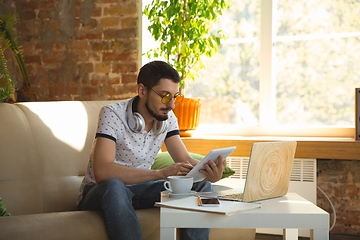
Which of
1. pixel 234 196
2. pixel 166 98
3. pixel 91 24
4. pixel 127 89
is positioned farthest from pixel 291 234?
pixel 91 24

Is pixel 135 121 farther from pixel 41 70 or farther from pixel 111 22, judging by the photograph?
pixel 41 70

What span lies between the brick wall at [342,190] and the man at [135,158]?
1.30m

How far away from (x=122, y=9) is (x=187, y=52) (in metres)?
0.79

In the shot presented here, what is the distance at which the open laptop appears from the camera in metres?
1.06

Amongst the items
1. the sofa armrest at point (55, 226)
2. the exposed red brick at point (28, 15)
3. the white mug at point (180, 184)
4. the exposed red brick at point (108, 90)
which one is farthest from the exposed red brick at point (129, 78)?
the white mug at point (180, 184)

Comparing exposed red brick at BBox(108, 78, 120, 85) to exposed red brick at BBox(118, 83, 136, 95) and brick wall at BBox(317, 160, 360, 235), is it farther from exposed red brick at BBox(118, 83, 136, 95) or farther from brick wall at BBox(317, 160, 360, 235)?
brick wall at BBox(317, 160, 360, 235)

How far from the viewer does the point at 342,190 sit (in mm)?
2547

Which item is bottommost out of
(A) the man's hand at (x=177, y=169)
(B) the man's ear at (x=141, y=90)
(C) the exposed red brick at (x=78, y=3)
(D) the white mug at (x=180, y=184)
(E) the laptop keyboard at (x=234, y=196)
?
(E) the laptop keyboard at (x=234, y=196)

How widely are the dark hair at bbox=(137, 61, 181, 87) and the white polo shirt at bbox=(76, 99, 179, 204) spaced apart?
0.15 meters

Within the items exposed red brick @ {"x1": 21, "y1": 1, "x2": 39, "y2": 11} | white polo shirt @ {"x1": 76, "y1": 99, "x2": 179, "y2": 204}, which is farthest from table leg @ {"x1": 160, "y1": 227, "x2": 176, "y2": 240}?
exposed red brick @ {"x1": 21, "y1": 1, "x2": 39, "y2": 11}

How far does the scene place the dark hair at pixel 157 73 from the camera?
1681 millimetres

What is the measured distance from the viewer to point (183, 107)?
2.68 m

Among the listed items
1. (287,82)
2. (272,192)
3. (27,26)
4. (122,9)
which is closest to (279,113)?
(287,82)

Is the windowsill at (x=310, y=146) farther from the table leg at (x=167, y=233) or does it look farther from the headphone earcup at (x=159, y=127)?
the table leg at (x=167, y=233)
